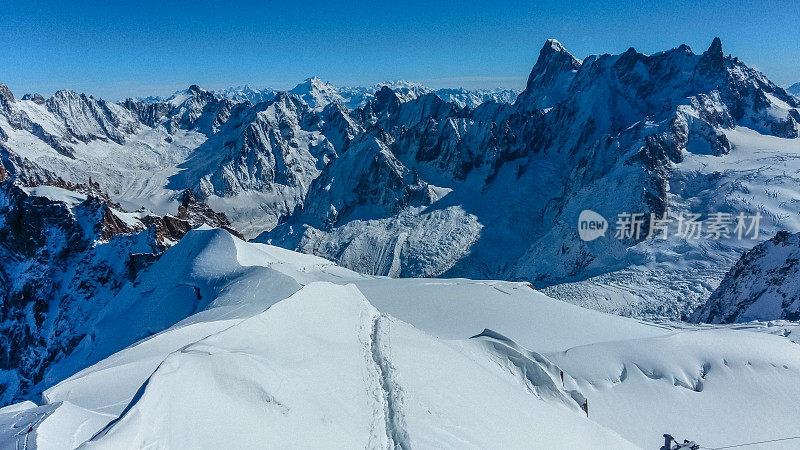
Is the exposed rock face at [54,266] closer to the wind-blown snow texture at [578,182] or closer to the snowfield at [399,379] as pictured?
the snowfield at [399,379]

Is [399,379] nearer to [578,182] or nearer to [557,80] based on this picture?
[578,182]

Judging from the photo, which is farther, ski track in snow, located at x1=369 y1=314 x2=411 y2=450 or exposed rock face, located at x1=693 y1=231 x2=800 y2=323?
exposed rock face, located at x1=693 y1=231 x2=800 y2=323

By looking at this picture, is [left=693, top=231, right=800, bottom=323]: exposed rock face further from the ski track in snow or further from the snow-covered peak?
the snow-covered peak

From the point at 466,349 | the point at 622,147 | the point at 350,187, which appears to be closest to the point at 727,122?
the point at 622,147

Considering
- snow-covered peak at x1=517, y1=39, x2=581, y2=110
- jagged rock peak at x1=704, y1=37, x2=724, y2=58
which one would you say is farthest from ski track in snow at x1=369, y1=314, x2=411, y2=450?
snow-covered peak at x1=517, y1=39, x2=581, y2=110

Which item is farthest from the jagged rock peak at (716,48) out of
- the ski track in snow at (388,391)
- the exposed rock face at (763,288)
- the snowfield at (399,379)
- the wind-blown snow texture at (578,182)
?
the ski track in snow at (388,391)

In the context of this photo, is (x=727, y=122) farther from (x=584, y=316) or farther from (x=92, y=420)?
(x=92, y=420)
